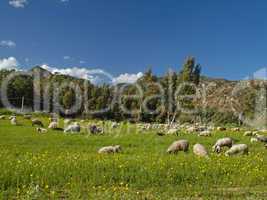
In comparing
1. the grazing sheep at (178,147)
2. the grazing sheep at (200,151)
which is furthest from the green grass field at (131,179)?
the grazing sheep at (178,147)

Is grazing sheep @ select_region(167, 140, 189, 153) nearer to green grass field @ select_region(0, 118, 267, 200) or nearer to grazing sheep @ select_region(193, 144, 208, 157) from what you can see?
grazing sheep @ select_region(193, 144, 208, 157)

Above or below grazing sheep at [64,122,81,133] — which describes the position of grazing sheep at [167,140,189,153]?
below

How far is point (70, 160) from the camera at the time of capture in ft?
63.3

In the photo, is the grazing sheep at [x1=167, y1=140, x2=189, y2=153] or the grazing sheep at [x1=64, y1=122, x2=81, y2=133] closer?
the grazing sheep at [x1=167, y1=140, x2=189, y2=153]

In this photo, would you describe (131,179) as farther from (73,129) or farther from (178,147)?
(73,129)

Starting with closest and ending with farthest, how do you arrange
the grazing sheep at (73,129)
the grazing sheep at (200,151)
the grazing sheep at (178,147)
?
the grazing sheep at (200,151) < the grazing sheep at (178,147) < the grazing sheep at (73,129)

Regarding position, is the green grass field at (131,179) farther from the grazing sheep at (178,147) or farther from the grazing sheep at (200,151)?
the grazing sheep at (178,147)

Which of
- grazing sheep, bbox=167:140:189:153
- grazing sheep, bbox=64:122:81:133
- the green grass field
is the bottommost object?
the green grass field

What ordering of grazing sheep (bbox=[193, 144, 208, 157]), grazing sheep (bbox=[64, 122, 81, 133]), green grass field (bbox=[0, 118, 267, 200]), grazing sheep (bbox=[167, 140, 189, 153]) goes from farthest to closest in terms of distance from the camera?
grazing sheep (bbox=[64, 122, 81, 133]), grazing sheep (bbox=[167, 140, 189, 153]), grazing sheep (bbox=[193, 144, 208, 157]), green grass field (bbox=[0, 118, 267, 200])

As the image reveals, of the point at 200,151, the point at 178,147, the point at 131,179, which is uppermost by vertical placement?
the point at 178,147

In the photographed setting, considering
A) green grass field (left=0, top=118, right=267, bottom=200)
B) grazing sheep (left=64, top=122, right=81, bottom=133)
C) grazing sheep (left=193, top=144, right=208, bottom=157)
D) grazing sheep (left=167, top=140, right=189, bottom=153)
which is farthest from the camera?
grazing sheep (left=64, top=122, right=81, bottom=133)

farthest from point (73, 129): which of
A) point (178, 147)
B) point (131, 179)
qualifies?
point (131, 179)

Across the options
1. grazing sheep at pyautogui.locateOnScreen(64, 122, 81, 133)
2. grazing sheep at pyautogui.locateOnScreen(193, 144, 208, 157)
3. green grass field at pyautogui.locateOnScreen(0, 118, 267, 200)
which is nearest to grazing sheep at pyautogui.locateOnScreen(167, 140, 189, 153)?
grazing sheep at pyautogui.locateOnScreen(193, 144, 208, 157)

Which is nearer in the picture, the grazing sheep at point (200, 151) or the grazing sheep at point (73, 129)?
the grazing sheep at point (200, 151)
